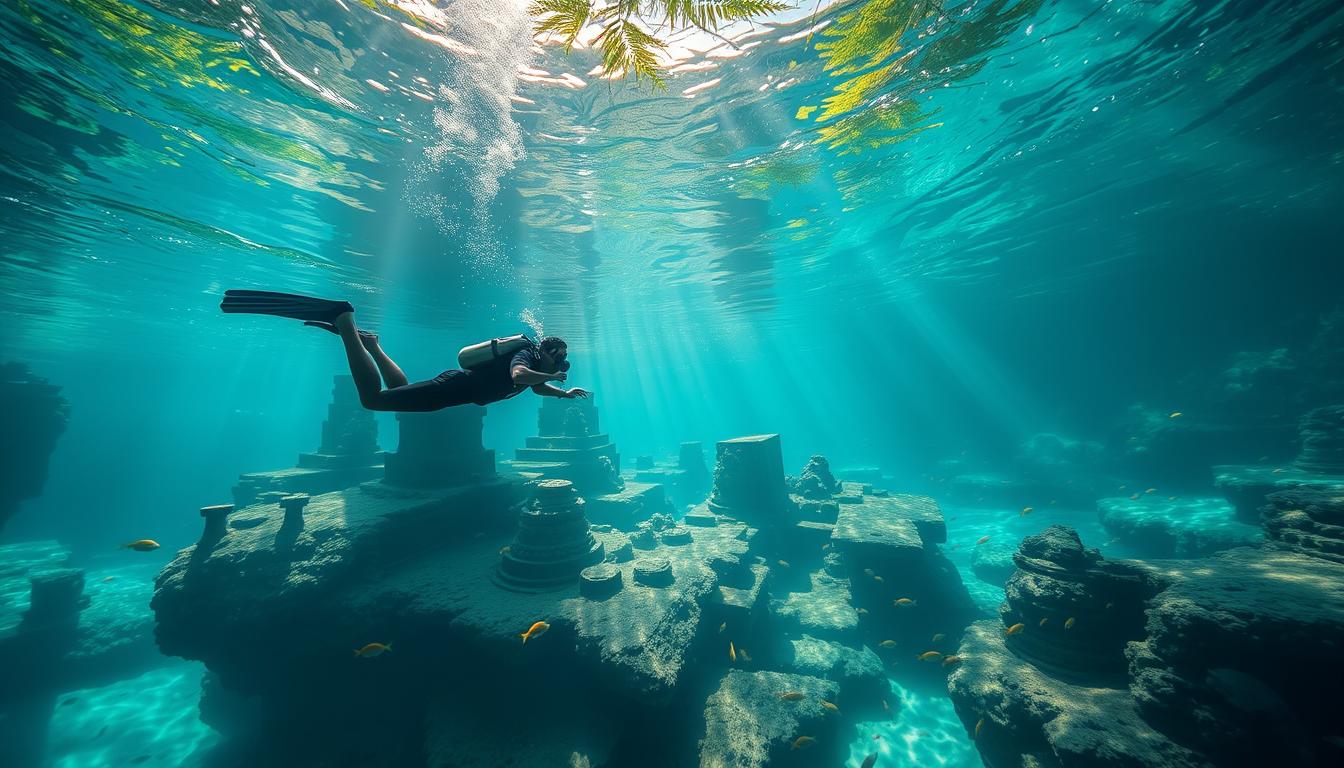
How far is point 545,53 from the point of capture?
801 centimetres

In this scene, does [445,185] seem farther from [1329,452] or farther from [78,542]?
[78,542]

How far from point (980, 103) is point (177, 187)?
22.0 m

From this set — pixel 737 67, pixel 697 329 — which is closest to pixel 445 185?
pixel 737 67

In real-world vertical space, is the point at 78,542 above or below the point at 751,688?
above

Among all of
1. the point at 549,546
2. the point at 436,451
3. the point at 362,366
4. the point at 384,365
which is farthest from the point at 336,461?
the point at 362,366

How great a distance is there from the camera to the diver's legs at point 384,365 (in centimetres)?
450

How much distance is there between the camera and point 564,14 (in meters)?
3.03

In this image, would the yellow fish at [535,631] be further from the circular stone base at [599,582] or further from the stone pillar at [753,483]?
the stone pillar at [753,483]

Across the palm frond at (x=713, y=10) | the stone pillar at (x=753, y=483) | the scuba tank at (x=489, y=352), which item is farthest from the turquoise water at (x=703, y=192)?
the stone pillar at (x=753, y=483)

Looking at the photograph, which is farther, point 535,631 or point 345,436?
point 345,436

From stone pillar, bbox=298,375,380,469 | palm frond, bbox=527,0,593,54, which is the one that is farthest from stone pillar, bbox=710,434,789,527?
stone pillar, bbox=298,375,380,469

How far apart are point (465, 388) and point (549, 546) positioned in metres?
7.11

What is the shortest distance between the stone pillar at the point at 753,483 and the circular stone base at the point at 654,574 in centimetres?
648

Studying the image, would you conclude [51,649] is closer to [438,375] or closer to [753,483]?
[438,375]
